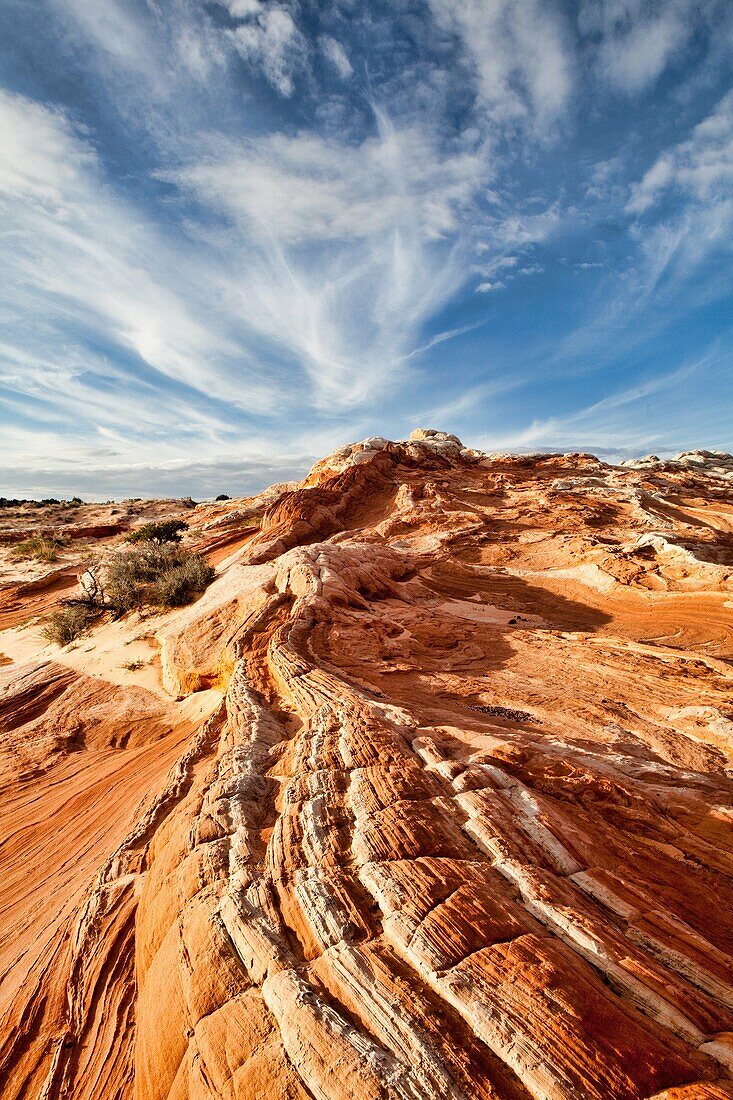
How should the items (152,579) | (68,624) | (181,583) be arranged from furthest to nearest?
1. (152,579)
2. (181,583)
3. (68,624)

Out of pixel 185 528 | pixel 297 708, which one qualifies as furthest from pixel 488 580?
pixel 185 528

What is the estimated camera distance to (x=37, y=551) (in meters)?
26.8

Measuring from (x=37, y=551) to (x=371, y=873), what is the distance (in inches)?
1205

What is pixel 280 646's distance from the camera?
8148mm

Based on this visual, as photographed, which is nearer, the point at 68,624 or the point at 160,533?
the point at 68,624

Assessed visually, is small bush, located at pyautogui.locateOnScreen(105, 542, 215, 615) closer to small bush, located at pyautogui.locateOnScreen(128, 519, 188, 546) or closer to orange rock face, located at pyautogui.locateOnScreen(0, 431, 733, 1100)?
orange rock face, located at pyautogui.locateOnScreen(0, 431, 733, 1100)

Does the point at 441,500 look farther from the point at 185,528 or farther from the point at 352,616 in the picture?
the point at 185,528

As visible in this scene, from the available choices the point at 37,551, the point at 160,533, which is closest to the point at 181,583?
the point at 160,533

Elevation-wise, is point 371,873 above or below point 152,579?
below

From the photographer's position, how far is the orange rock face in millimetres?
2254

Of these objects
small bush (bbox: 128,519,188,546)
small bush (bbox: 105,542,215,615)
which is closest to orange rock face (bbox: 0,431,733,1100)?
small bush (bbox: 105,542,215,615)

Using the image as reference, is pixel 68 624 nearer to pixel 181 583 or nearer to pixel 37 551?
pixel 181 583

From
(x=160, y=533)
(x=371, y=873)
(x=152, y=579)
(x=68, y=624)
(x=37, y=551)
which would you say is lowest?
(x=68, y=624)

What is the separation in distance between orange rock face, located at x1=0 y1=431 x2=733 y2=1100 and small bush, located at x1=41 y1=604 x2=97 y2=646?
3906 mm
